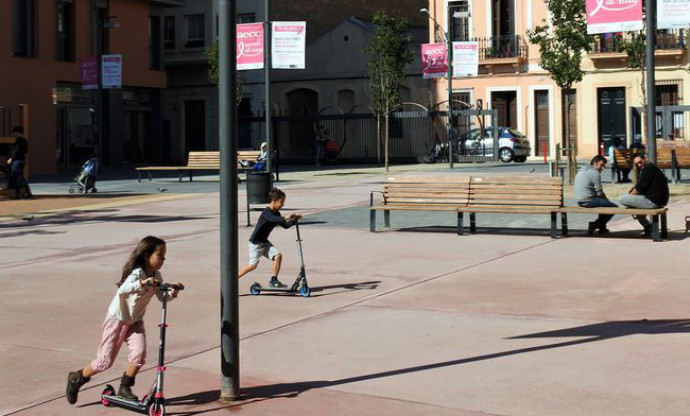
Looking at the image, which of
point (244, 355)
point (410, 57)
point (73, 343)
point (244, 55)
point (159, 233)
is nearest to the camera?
point (244, 355)

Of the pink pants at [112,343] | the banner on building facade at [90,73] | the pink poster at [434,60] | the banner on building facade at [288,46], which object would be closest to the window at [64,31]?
the banner on building facade at [90,73]

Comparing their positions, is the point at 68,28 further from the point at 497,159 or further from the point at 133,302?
the point at 133,302

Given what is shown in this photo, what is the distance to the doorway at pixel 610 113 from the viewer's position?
46188 millimetres

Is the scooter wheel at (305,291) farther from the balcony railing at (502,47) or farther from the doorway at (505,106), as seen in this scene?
the doorway at (505,106)

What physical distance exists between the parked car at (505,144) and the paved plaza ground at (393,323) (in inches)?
1071

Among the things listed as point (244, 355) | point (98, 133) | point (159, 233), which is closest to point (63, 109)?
point (98, 133)

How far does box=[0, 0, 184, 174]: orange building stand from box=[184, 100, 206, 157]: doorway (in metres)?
4.52

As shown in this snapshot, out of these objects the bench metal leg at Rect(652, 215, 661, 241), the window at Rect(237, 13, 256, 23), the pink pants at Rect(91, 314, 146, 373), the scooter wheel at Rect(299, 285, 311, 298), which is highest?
the window at Rect(237, 13, 256, 23)

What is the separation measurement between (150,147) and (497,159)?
16.9 metres

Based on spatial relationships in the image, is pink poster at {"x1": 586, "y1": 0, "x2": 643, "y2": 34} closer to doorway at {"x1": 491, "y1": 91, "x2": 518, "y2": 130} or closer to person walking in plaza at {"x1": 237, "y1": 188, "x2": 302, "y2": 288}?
person walking in plaza at {"x1": 237, "y1": 188, "x2": 302, "y2": 288}

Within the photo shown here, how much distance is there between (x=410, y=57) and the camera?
148ft

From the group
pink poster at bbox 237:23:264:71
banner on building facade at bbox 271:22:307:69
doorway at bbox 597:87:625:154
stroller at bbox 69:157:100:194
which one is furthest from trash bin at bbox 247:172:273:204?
doorway at bbox 597:87:625:154

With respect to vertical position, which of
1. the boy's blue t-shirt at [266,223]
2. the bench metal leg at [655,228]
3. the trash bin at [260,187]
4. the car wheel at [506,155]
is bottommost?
the bench metal leg at [655,228]

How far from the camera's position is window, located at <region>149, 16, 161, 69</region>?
167 ft
